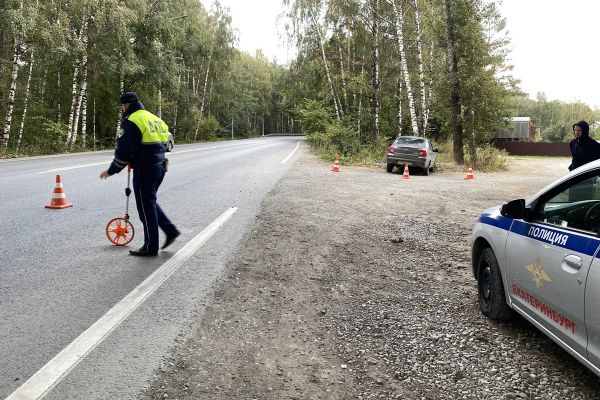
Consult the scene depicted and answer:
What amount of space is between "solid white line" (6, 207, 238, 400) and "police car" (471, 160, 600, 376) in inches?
118

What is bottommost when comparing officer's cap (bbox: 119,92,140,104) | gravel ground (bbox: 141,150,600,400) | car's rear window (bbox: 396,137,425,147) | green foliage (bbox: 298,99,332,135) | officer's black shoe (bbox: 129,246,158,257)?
gravel ground (bbox: 141,150,600,400)

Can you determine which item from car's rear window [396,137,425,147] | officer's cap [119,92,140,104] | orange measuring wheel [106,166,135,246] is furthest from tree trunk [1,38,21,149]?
officer's cap [119,92,140,104]

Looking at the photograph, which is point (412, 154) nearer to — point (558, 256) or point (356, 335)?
point (356, 335)

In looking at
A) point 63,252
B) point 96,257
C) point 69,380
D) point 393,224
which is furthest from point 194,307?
point 393,224

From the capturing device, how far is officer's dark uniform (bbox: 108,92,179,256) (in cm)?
523

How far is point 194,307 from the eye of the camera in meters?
3.96

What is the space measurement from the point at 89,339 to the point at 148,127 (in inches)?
108

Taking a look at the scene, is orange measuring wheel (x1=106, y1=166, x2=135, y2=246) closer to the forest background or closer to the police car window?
the police car window

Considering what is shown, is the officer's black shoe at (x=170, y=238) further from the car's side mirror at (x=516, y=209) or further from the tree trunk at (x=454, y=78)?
the tree trunk at (x=454, y=78)

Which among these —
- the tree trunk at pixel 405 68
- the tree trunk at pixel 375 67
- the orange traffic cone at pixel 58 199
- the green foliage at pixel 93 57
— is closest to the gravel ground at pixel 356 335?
the orange traffic cone at pixel 58 199

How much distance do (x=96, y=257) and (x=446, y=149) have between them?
2861 centimetres

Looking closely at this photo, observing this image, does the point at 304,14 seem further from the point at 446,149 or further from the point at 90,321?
the point at 90,321

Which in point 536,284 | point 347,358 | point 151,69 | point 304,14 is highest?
point 304,14

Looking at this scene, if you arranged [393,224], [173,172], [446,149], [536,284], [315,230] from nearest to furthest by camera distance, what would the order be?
[536,284] < [315,230] < [393,224] < [173,172] < [446,149]
